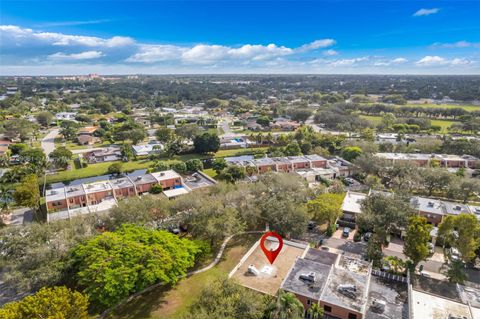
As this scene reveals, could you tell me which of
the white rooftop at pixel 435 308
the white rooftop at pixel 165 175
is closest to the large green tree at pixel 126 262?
the white rooftop at pixel 435 308

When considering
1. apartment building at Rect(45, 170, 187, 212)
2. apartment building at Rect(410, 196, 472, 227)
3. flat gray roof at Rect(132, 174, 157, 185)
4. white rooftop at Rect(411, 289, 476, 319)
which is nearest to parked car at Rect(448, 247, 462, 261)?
apartment building at Rect(410, 196, 472, 227)

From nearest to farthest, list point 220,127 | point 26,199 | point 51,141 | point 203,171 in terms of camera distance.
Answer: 1. point 26,199
2. point 203,171
3. point 51,141
4. point 220,127

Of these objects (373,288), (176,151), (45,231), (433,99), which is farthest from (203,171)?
(433,99)

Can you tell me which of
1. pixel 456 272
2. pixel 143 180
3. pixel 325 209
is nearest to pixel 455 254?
pixel 456 272

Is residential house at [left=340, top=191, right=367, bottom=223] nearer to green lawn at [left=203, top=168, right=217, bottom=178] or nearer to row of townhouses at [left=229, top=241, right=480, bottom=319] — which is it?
row of townhouses at [left=229, top=241, right=480, bottom=319]

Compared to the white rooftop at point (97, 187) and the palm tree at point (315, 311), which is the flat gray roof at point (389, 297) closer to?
the palm tree at point (315, 311)

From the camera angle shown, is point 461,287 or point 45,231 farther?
point 45,231

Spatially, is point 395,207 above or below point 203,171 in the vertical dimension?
above

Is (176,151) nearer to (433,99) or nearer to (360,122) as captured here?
(360,122)

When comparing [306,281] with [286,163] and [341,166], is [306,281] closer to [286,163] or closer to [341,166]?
[286,163]
